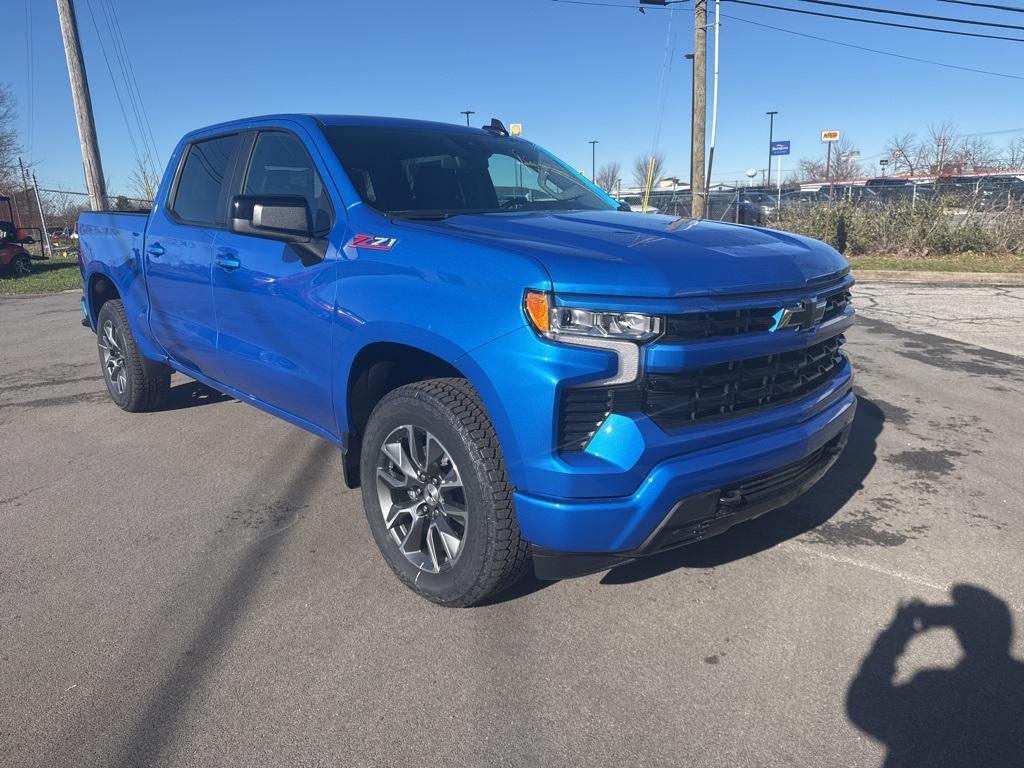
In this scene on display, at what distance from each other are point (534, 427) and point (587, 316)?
15.4 inches

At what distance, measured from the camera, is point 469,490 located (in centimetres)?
262

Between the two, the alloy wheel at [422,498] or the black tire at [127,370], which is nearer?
the alloy wheel at [422,498]

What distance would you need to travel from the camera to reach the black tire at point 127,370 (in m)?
5.37

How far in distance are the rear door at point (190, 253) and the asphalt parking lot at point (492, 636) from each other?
0.78 m

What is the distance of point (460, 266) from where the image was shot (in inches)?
104

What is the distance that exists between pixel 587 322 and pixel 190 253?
2.81 metres

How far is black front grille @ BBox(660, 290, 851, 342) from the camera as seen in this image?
242 cm

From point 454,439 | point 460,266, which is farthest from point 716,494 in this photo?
point 460,266

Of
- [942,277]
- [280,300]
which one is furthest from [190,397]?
[942,277]

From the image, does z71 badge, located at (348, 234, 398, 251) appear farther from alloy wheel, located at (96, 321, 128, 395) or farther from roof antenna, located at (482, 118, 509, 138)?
A: alloy wheel, located at (96, 321, 128, 395)

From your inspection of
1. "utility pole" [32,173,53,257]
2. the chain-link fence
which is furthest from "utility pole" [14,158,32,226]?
the chain-link fence

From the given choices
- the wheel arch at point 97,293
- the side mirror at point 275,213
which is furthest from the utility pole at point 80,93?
the side mirror at point 275,213

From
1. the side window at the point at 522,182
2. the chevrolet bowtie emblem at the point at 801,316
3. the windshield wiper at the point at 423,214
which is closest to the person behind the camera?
the chevrolet bowtie emblem at the point at 801,316

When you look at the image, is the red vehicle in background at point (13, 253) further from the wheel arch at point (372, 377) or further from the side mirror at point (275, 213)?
the wheel arch at point (372, 377)
